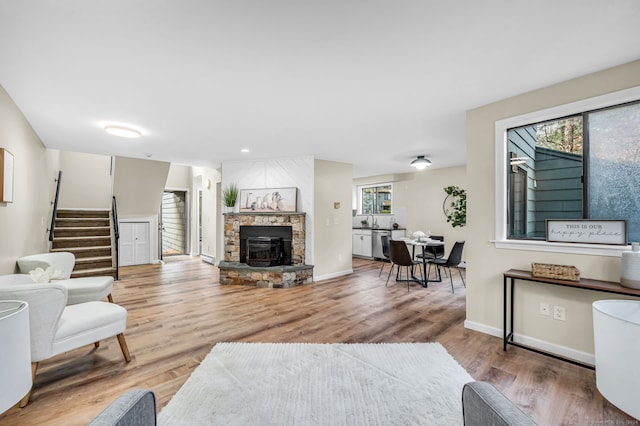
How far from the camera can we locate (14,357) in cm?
84

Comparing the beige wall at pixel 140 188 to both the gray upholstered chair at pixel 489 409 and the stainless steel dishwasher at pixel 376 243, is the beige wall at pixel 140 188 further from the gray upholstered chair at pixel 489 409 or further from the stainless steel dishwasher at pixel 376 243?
the gray upholstered chair at pixel 489 409

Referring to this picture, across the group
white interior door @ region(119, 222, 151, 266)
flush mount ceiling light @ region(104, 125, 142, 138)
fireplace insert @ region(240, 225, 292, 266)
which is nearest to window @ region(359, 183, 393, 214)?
fireplace insert @ region(240, 225, 292, 266)

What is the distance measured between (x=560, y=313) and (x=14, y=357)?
355 centimetres

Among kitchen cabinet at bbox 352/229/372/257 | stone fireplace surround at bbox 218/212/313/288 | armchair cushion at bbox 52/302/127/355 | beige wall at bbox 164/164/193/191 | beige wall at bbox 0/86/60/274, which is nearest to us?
armchair cushion at bbox 52/302/127/355

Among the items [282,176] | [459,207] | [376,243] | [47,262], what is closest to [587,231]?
[459,207]

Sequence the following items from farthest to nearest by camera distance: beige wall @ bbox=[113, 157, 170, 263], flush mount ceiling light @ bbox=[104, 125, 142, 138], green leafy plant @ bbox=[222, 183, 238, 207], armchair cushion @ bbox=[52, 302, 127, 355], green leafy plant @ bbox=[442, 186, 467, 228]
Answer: beige wall @ bbox=[113, 157, 170, 263], green leafy plant @ bbox=[222, 183, 238, 207], green leafy plant @ bbox=[442, 186, 467, 228], flush mount ceiling light @ bbox=[104, 125, 142, 138], armchair cushion @ bbox=[52, 302, 127, 355]

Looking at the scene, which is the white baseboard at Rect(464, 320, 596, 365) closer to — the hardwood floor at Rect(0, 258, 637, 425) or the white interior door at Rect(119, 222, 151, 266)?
the hardwood floor at Rect(0, 258, 637, 425)

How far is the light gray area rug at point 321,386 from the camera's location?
1766 millimetres

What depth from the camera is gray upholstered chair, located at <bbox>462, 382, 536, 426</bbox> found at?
76 cm

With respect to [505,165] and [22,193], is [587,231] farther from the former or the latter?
[22,193]

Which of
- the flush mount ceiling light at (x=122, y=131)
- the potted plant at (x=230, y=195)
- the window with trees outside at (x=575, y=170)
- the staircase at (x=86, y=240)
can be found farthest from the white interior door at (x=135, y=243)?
the window with trees outside at (x=575, y=170)

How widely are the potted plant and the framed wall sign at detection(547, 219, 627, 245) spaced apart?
16.6ft

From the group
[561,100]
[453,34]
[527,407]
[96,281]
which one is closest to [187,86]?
[453,34]

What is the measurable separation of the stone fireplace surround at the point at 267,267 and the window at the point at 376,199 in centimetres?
370
